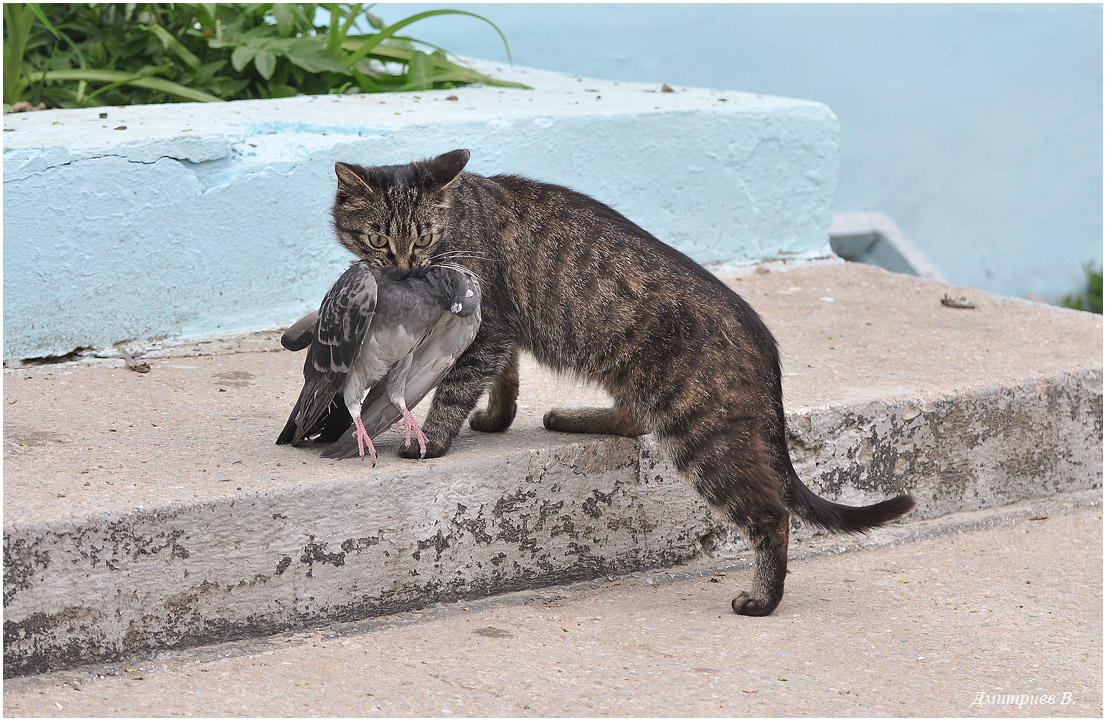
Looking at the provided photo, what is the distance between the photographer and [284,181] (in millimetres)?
4375

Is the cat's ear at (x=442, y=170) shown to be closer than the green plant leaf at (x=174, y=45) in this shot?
Yes

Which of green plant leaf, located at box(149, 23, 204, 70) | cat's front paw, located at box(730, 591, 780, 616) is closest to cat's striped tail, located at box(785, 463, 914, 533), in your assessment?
cat's front paw, located at box(730, 591, 780, 616)

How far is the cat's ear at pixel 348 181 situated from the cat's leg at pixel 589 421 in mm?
901

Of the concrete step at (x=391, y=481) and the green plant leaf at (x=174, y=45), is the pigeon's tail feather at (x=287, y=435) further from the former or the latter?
the green plant leaf at (x=174, y=45)

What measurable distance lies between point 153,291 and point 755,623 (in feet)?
8.51

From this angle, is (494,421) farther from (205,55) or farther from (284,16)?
(205,55)

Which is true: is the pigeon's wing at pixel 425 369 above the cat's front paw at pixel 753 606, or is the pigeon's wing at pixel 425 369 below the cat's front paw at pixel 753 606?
above

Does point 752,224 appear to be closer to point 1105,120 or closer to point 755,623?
point 1105,120

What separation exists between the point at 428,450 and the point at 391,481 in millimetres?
186

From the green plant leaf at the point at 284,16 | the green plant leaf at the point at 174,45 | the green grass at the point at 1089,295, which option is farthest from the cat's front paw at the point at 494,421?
the green grass at the point at 1089,295

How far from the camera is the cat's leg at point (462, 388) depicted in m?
3.13

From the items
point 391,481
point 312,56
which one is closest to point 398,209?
point 391,481

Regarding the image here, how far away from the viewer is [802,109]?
18.0 feet

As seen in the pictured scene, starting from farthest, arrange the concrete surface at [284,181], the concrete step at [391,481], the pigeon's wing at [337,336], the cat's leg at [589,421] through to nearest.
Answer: the concrete surface at [284,181], the cat's leg at [589,421], the pigeon's wing at [337,336], the concrete step at [391,481]
